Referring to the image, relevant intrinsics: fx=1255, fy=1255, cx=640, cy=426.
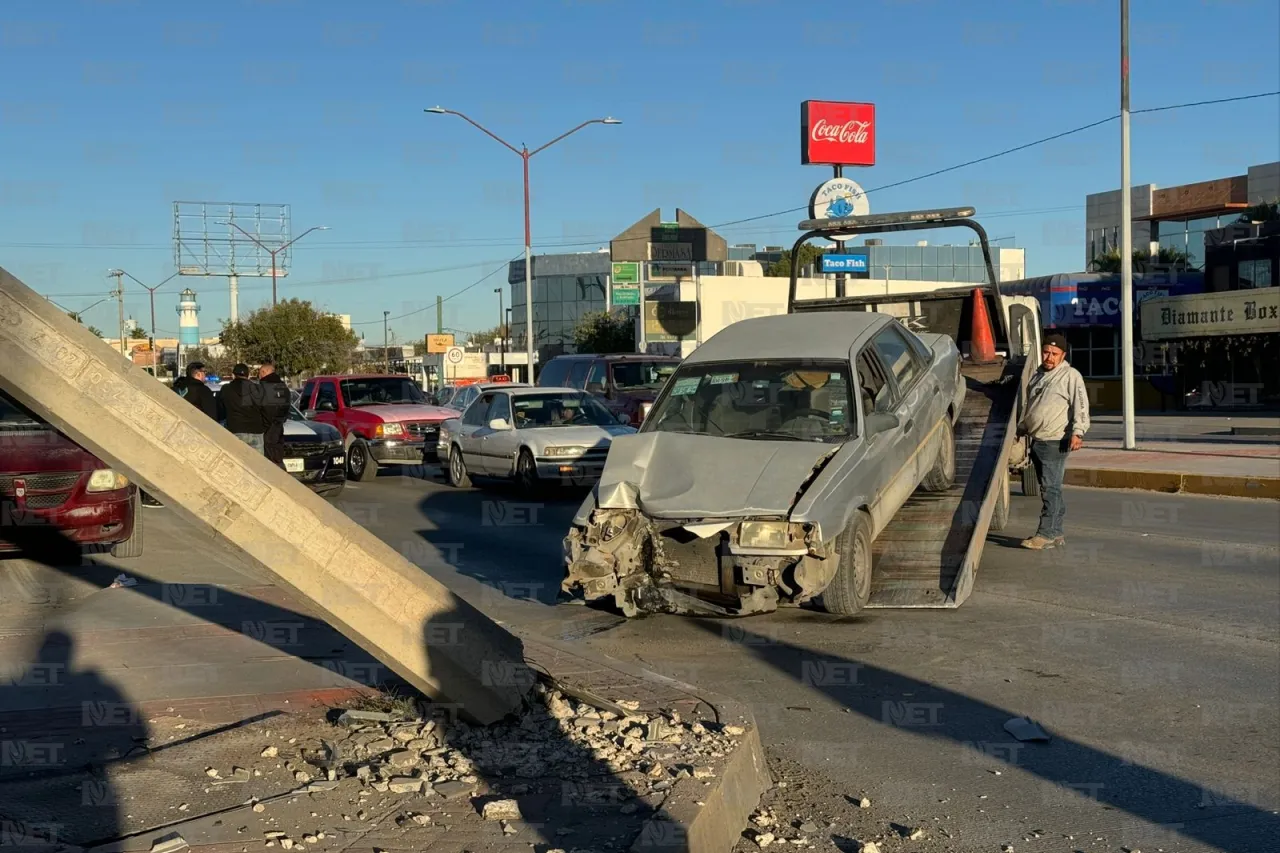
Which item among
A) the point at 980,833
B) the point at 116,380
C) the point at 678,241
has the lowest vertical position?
the point at 980,833

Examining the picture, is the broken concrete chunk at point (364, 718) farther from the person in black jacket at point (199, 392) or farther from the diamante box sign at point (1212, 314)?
the diamante box sign at point (1212, 314)

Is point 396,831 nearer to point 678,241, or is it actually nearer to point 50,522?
point 50,522

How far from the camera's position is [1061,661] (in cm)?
717

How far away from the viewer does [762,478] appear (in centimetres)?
785

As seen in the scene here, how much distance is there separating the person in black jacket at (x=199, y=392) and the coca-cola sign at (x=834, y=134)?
85.8 feet

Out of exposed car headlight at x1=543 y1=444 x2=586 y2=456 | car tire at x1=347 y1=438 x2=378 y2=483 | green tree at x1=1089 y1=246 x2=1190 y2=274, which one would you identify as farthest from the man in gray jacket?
green tree at x1=1089 y1=246 x2=1190 y2=274

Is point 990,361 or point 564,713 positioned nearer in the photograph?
point 564,713

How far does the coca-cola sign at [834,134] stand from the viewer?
126 ft

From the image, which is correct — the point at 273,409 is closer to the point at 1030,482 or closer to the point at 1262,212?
the point at 1030,482

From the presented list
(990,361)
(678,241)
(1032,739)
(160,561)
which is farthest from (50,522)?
(678,241)

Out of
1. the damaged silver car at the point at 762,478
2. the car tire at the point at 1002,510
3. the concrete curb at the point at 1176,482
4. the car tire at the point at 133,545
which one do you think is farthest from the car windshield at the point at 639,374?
the damaged silver car at the point at 762,478

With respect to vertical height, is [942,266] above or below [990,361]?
Result: above

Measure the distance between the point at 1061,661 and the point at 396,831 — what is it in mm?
4362

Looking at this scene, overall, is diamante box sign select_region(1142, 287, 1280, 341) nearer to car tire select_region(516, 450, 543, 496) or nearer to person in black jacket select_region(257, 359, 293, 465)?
car tire select_region(516, 450, 543, 496)
